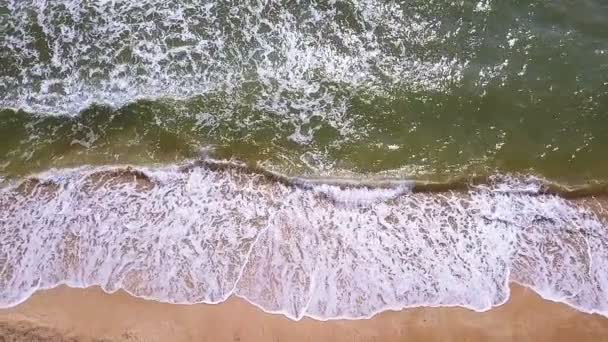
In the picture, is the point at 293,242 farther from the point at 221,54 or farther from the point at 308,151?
the point at 221,54

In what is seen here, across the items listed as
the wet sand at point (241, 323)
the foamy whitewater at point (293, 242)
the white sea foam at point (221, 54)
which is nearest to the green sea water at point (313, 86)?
the white sea foam at point (221, 54)

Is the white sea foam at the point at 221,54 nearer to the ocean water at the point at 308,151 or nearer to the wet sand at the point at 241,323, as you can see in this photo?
the ocean water at the point at 308,151

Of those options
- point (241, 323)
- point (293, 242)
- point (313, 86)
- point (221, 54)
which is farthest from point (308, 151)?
point (241, 323)

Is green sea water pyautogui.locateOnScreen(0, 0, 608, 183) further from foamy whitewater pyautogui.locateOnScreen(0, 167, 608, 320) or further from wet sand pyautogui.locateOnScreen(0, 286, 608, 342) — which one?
wet sand pyautogui.locateOnScreen(0, 286, 608, 342)

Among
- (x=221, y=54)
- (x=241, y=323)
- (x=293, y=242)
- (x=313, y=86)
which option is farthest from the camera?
(x=221, y=54)

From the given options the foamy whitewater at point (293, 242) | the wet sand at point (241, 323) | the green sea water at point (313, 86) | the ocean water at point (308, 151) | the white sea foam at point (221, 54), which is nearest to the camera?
the wet sand at point (241, 323)

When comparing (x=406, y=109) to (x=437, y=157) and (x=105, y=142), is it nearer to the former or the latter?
(x=437, y=157)
